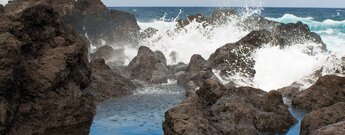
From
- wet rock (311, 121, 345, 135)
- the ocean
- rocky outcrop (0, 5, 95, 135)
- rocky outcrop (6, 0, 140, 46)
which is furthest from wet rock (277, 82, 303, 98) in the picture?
rocky outcrop (6, 0, 140, 46)

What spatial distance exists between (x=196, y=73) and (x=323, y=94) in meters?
7.49

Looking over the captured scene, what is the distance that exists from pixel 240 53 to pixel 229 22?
58.2 ft

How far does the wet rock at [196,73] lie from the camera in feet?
78.2

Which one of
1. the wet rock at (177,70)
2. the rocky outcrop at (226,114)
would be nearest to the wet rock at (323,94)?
the rocky outcrop at (226,114)

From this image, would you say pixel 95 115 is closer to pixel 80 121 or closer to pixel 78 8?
pixel 80 121

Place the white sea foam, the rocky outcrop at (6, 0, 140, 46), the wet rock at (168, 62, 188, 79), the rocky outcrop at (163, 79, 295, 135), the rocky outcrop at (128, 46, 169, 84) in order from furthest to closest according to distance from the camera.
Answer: the rocky outcrop at (6, 0, 140, 46) → the wet rock at (168, 62, 188, 79) → the white sea foam → the rocky outcrop at (128, 46, 169, 84) → the rocky outcrop at (163, 79, 295, 135)

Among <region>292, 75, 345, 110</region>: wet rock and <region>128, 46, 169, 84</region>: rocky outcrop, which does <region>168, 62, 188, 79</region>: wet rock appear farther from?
<region>292, 75, 345, 110</region>: wet rock

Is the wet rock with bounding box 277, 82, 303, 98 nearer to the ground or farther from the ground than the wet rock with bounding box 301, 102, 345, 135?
nearer to the ground

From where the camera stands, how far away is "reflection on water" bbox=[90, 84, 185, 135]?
14.9m

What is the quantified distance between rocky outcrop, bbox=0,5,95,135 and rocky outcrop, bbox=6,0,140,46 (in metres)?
28.8

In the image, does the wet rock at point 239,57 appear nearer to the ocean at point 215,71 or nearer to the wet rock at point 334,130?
the ocean at point 215,71

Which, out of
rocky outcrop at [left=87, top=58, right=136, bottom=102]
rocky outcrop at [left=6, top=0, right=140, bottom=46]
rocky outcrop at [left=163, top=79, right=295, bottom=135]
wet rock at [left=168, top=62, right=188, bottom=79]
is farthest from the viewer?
rocky outcrop at [left=6, top=0, right=140, bottom=46]

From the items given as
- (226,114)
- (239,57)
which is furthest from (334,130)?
(239,57)

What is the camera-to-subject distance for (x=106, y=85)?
21.6 metres
